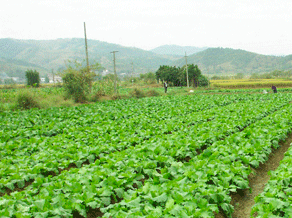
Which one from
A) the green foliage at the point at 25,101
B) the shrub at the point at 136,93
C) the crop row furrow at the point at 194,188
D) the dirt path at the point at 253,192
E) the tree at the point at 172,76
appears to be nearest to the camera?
the crop row furrow at the point at 194,188

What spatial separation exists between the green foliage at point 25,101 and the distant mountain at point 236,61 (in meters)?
124

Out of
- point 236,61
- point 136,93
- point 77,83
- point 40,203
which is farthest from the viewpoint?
point 236,61

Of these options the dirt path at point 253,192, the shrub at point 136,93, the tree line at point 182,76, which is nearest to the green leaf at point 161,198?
the dirt path at point 253,192

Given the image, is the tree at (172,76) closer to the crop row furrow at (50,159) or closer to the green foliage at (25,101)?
the green foliage at (25,101)

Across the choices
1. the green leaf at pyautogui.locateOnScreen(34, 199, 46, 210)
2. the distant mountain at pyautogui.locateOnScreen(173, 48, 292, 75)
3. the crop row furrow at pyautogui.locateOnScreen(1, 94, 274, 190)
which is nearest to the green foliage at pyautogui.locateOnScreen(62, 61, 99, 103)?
the crop row furrow at pyautogui.locateOnScreen(1, 94, 274, 190)

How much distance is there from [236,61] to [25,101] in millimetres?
145752

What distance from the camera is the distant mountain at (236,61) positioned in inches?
4972

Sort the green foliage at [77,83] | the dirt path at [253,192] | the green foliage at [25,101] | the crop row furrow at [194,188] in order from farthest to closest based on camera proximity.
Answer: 1. the green foliage at [77,83]
2. the green foliage at [25,101]
3. the dirt path at [253,192]
4. the crop row furrow at [194,188]

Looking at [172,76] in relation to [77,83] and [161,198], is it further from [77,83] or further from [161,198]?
[161,198]

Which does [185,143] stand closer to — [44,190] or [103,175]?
[103,175]

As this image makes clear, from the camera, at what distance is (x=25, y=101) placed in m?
20.1

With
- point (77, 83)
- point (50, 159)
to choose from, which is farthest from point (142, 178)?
point (77, 83)

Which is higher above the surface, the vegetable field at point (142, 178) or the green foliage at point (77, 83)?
the green foliage at point (77, 83)

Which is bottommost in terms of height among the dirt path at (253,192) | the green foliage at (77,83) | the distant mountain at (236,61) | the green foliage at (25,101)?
the dirt path at (253,192)
